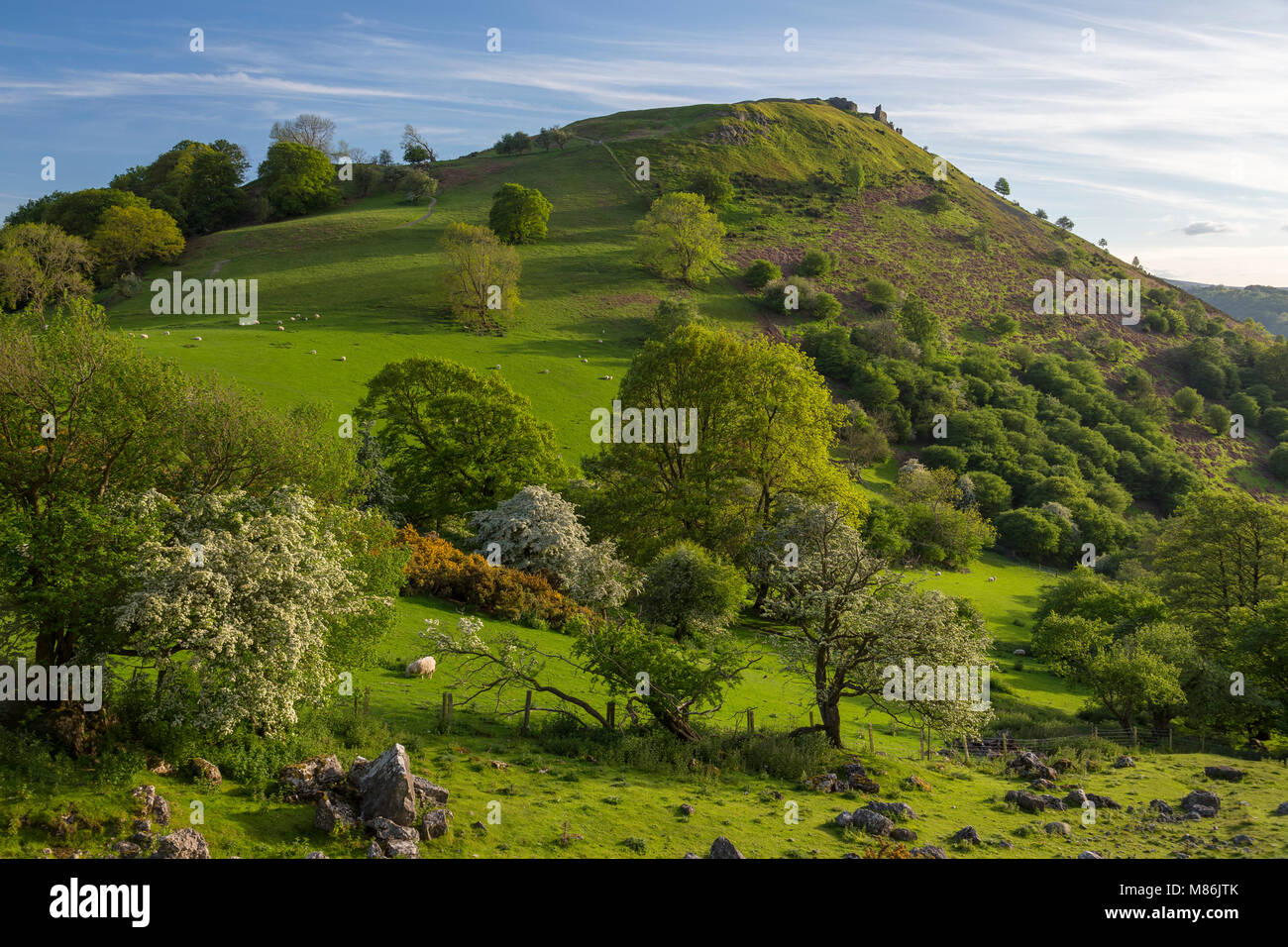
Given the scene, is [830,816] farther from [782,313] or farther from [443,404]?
[782,313]

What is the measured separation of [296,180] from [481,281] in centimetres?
5431

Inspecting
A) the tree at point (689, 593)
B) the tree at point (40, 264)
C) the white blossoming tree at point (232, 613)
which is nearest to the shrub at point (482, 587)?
the tree at point (689, 593)

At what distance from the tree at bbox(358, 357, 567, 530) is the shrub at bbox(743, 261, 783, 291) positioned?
75570 millimetres

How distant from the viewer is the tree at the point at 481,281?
83.5 m

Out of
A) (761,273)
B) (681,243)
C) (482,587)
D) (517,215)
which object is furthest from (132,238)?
(482,587)

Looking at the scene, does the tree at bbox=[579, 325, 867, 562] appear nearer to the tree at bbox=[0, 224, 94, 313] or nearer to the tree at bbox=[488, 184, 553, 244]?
the tree at bbox=[0, 224, 94, 313]

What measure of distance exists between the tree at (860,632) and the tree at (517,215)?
3800 inches

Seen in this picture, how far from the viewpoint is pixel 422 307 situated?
85.4 metres

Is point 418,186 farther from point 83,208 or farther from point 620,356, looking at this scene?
point 620,356

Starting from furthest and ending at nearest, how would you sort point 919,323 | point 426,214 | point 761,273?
1. point 426,214
2. point 761,273
3. point 919,323

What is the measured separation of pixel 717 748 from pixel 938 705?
617 cm

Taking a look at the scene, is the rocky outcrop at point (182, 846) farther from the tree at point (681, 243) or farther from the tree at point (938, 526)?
the tree at point (681, 243)

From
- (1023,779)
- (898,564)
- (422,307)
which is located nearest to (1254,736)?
(1023,779)

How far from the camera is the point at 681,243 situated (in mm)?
108875
